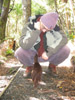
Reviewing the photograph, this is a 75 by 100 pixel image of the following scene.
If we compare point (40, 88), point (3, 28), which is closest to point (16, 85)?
point (40, 88)

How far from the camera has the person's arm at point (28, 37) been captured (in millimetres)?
2600

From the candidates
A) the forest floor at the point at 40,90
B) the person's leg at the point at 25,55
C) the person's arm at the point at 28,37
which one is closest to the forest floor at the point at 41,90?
the forest floor at the point at 40,90

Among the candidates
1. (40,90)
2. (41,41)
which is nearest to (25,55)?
(41,41)

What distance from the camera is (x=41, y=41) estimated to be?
275 centimetres

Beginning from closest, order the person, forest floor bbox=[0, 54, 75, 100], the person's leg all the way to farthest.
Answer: forest floor bbox=[0, 54, 75, 100]
the person
the person's leg

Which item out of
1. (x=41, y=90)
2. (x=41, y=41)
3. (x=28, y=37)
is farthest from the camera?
(x=41, y=41)

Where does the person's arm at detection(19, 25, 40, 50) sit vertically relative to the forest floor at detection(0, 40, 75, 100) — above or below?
above

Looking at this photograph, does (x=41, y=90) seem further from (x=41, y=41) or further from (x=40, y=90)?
(x=41, y=41)

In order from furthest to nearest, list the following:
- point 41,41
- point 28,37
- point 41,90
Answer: point 41,41 < point 28,37 < point 41,90

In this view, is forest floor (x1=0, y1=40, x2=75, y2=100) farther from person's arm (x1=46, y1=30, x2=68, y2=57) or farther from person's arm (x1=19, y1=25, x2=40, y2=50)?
person's arm (x1=19, y1=25, x2=40, y2=50)

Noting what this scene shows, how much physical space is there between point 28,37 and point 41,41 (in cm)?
27

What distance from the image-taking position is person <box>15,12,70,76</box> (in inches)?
99.9

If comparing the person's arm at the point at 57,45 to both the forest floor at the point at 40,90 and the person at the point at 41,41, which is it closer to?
the person at the point at 41,41

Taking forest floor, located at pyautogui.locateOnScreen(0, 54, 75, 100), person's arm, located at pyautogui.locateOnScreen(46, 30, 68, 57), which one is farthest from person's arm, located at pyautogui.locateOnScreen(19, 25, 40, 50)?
forest floor, located at pyautogui.locateOnScreen(0, 54, 75, 100)
